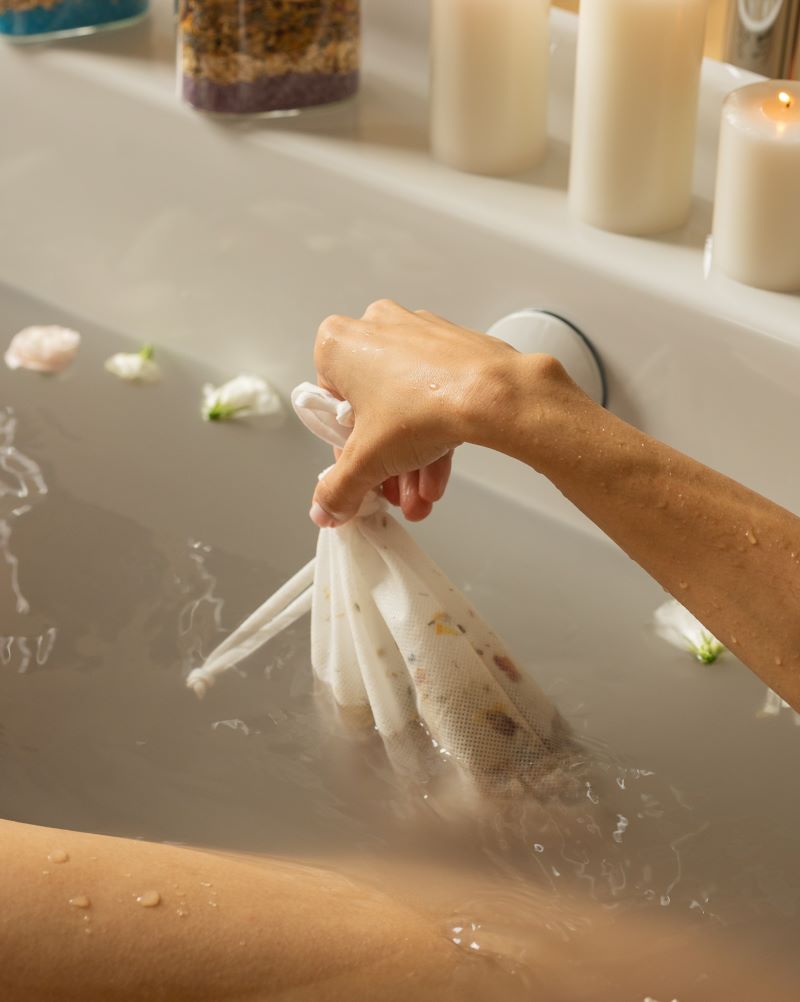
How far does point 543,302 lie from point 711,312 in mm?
136

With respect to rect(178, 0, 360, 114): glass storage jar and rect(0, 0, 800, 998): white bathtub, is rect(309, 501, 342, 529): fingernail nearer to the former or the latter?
rect(0, 0, 800, 998): white bathtub

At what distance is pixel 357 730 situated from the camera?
879 millimetres

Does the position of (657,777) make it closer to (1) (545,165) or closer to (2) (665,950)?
(2) (665,950)

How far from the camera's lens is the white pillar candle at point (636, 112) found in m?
0.91

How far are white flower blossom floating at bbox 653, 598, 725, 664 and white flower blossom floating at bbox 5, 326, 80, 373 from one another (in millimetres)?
609

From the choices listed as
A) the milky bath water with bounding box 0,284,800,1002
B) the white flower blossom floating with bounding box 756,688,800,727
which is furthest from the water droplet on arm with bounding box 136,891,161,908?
the white flower blossom floating with bounding box 756,688,800,727

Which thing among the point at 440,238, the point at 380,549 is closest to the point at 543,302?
the point at 440,238

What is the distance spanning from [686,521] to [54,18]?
0.86 meters

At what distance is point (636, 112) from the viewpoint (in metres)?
0.93

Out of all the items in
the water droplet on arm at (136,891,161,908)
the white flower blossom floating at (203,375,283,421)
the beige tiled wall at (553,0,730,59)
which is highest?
the beige tiled wall at (553,0,730,59)

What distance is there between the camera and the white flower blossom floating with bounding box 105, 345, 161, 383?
1.25 meters

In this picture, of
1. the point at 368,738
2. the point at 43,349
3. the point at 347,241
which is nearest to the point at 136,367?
the point at 43,349

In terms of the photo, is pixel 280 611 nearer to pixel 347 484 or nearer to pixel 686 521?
pixel 347 484

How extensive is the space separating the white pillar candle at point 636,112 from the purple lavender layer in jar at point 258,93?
0.84ft
